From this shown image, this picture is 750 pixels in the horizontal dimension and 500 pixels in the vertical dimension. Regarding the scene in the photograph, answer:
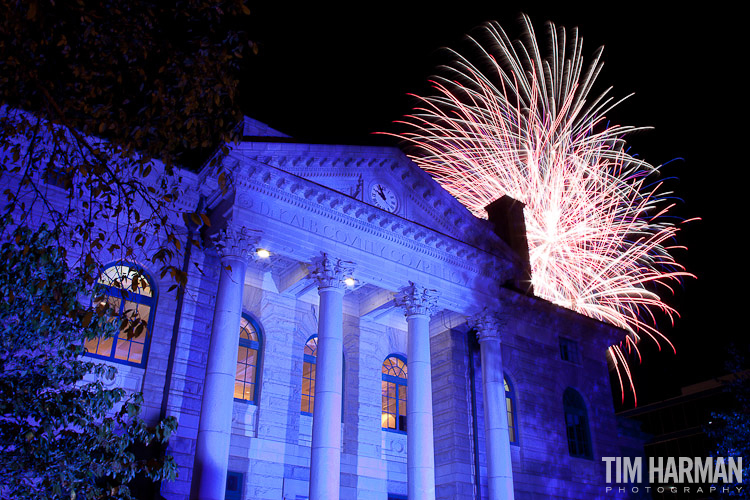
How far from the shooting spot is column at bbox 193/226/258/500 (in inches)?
577

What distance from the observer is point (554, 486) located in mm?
23375

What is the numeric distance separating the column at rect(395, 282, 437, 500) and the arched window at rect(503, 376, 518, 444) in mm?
5256

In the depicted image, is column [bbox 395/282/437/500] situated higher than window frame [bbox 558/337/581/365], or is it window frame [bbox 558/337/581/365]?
window frame [bbox 558/337/581/365]

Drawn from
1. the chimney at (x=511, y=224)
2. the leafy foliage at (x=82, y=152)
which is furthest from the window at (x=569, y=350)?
the leafy foliage at (x=82, y=152)

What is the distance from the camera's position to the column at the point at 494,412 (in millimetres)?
20234

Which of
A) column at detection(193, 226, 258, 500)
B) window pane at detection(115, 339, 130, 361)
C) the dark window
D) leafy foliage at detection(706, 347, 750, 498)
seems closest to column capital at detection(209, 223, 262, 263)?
column at detection(193, 226, 258, 500)

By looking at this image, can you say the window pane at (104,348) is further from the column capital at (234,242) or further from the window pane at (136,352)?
the column capital at (234,242)

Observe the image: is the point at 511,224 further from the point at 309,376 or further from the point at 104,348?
the point at 104,348

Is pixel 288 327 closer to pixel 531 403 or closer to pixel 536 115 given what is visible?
pixel 531 403

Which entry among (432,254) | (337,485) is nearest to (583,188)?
(432,254)

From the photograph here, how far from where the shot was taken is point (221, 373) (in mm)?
15875

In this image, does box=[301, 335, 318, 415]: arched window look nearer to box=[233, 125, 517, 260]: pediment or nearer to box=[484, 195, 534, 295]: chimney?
box=[233, 125, 517, 260]: pediment

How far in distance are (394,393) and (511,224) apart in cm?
901

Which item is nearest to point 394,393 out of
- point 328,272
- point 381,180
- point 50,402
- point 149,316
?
point 328,272
